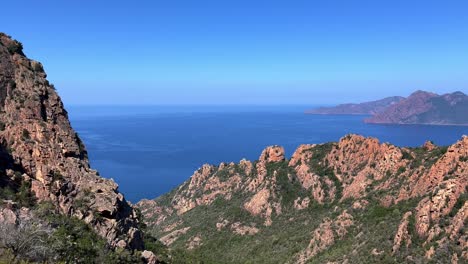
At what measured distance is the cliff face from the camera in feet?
93.9

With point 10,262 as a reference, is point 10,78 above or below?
above

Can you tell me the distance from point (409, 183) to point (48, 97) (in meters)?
46.9

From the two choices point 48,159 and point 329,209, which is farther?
point 329,209

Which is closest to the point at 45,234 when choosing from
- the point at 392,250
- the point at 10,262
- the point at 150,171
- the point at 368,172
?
the point at 10,262

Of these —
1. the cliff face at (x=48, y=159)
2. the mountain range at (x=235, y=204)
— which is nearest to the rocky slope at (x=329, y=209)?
the mountain range at (x=235, y=204)

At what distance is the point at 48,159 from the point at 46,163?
45 cm

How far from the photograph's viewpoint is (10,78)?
3525 centimetres

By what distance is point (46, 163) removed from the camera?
30.6 m

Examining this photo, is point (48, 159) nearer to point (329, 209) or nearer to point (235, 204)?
point (329, 209)

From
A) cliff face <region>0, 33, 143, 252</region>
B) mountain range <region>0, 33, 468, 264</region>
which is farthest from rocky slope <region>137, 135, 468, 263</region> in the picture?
cliff face <region>0, 33, 143, 252</region>

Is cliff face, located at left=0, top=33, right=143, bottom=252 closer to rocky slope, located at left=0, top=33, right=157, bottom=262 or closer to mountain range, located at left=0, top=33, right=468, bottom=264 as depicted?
rocky slope, located at left=0, top=33, right=157, bottom=262

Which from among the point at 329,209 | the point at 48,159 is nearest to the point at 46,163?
the point at 48,159

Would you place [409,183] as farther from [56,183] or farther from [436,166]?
[56,183]

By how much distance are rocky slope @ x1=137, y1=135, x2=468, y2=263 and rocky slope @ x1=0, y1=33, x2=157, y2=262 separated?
40.1ft
